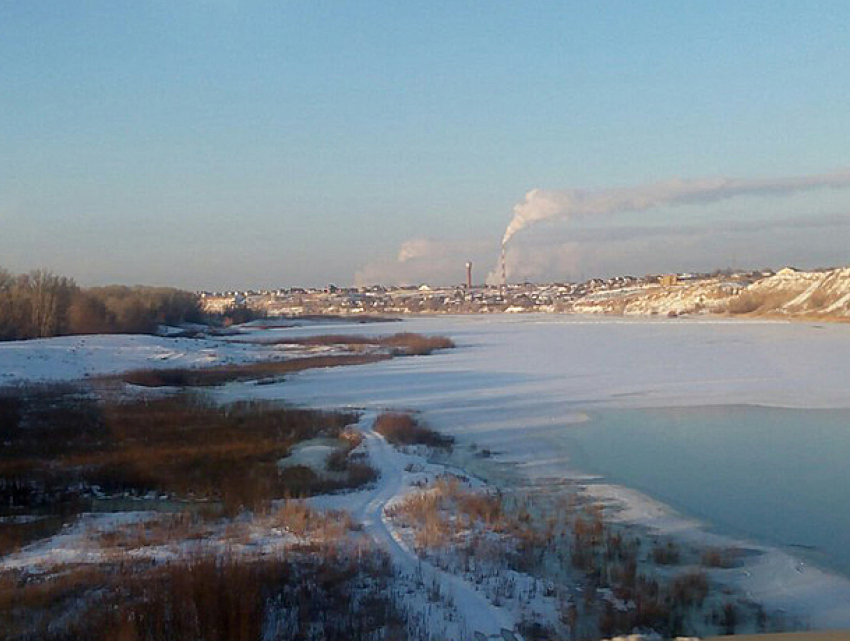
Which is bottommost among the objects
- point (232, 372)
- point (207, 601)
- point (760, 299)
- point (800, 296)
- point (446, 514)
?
point (232, 372)

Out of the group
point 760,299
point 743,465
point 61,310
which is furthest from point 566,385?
point 760,299

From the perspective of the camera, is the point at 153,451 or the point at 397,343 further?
the point at 397,343

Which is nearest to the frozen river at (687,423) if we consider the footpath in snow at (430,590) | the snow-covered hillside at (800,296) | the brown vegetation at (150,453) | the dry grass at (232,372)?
the dry grass at (232,372)

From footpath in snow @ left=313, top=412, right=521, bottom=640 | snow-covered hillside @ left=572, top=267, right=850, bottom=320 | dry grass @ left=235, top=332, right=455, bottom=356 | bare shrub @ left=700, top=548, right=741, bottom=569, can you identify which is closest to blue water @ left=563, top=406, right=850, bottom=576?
bare shrub @ left=700, top=548, right=741, bottom=569

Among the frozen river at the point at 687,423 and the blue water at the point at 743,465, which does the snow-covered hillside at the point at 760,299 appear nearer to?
the frozen river at the point at 687,423

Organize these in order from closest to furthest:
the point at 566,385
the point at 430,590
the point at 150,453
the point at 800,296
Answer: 1. the point at 430,590
2. the point at 150,453
3. the point at 566,385
4. the point at 800,296

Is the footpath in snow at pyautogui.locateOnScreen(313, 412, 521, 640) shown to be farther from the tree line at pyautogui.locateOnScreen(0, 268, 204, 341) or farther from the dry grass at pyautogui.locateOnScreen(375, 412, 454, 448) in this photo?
the tree line at pyautogui.locateOnScreen(0, 268, 204, 341)

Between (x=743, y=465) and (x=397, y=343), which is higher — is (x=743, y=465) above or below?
above

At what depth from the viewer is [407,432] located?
52.3 ft

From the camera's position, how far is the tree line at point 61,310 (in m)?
47.8

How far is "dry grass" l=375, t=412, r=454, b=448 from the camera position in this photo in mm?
15211

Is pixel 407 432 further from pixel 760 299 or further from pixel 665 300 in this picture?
pixel 665 300

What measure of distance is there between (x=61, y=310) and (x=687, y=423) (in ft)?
149

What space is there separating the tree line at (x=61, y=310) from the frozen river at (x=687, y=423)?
2504 cm
